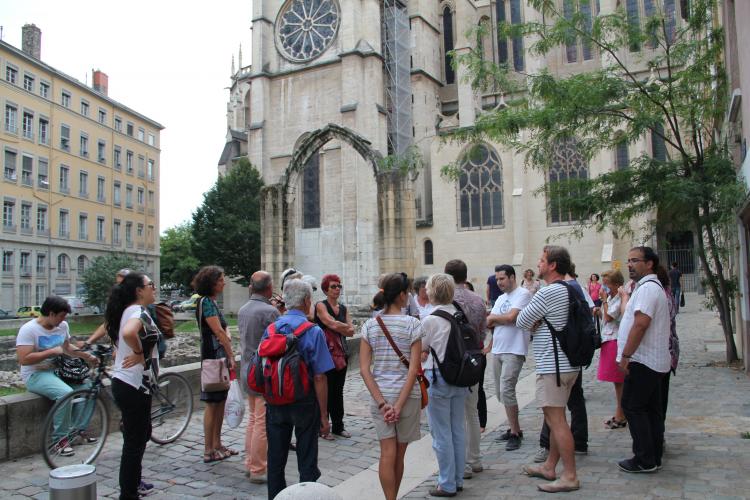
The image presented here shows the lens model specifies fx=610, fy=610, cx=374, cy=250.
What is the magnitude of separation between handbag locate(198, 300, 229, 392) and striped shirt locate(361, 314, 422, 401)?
2.08 metres

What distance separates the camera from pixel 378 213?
1642 centimetres

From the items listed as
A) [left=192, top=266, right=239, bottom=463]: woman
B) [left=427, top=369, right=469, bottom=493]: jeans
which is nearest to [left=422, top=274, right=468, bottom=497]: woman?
[left=427, top=369, right=469, bottom=493]: jeans

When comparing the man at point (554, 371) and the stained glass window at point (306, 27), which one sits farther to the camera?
the stained glass window at point (306, 27)

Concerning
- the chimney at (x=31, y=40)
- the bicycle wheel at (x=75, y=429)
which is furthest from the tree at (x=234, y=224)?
the bicycle wheel at (x=75, y=429)

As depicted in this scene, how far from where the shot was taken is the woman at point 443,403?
460 centimetres

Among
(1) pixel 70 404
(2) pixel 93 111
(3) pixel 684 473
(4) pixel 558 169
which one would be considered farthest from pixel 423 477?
(2) pixel 93 111

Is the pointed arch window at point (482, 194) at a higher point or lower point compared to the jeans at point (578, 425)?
higher

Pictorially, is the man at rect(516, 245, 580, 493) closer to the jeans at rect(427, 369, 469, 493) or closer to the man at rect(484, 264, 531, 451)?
the jeans at rect(427, 369, 469, 493)

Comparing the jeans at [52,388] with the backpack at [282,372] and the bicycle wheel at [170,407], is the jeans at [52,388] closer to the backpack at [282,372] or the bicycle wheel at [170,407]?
the bicycle wheel at [170,407]

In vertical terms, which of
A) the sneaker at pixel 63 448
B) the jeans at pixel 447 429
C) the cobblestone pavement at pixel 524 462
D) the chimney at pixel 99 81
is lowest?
the cobblestone pavement at pixel 524 462

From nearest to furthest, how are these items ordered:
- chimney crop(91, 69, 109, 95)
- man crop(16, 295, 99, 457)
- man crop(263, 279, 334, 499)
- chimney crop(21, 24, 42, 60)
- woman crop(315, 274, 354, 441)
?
man crop(263, 279, 334, 499) < man crop(16, 295, 99, 457) < woman crop(315, 274, 354, 441) < chimney crop(21, 24, 42, 60) < chimney crop(91, 69, 109, 95)

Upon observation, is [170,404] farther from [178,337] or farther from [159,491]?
[178,337]

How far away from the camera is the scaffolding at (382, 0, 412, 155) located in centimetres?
3888

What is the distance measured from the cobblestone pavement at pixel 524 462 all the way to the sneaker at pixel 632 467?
0.18 ft
